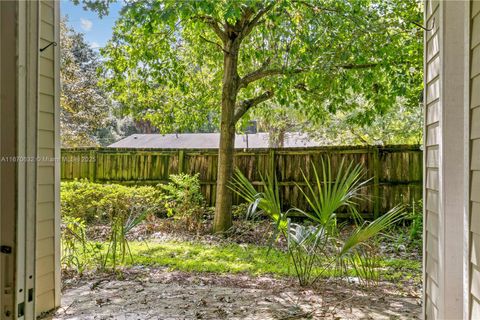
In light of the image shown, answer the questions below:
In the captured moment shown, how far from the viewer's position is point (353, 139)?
1005 centimetres

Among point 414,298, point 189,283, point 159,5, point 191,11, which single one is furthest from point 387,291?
point 159,5

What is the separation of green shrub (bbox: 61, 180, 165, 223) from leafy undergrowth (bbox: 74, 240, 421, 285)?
0.71 meters

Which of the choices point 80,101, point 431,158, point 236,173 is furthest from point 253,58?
point 431,158

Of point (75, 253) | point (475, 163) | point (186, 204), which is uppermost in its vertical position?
point (475, 163)

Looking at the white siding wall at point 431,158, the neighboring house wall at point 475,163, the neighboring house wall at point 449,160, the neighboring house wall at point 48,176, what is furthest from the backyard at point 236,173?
the neighboring house wall at point 475,163

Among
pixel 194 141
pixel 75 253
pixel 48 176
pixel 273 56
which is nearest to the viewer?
pixel 48 176

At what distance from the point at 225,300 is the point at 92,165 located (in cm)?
477

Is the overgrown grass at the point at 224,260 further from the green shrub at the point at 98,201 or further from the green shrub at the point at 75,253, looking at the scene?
the green shrub at the point at 98,201

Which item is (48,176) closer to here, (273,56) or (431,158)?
(431,158)

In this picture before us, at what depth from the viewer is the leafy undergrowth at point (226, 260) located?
3217 millimetres

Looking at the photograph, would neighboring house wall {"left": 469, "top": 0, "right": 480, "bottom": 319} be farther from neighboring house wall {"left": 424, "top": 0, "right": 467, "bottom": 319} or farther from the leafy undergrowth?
the leafy undergrowth

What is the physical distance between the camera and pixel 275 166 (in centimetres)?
577

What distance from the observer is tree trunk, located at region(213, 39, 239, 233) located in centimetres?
468

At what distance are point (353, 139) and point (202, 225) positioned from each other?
636cm
